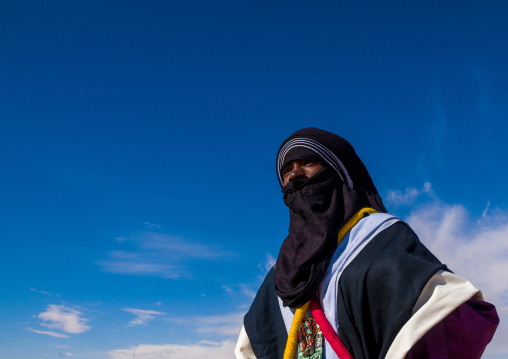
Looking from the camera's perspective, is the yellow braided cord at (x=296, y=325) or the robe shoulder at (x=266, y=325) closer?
the yellow braided cord at (x=296, y=325)

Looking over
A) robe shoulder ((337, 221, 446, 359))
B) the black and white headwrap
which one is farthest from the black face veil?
robe shoulder ((337, 221, 446, 359))

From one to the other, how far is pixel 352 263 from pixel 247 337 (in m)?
1.55

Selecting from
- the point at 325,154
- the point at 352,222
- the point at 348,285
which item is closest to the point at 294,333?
the point at 348,285

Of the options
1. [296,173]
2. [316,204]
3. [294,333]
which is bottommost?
[294,333]

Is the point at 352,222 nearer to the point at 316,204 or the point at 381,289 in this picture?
the point at 316,204

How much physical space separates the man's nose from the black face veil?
0.27ft

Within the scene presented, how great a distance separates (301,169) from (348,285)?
1273 millimetres

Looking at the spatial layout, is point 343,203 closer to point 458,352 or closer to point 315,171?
point 315,171

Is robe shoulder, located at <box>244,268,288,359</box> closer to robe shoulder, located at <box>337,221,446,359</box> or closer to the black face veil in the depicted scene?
the black face veil

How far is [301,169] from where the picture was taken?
4.27 metres

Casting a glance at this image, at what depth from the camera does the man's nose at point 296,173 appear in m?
4.26

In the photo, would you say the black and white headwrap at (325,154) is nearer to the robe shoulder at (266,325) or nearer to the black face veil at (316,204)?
the black face veil at (316,204)

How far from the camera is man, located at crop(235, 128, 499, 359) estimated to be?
3.02m

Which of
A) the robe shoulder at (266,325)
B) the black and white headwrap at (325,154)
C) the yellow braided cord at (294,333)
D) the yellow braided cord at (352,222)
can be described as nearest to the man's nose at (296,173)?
the black and white headwrap at (325,154)
